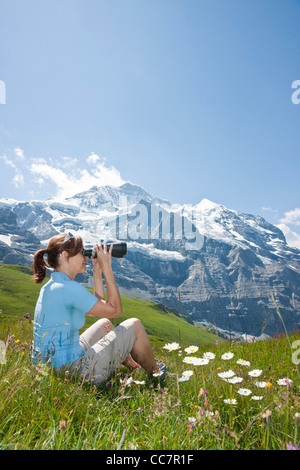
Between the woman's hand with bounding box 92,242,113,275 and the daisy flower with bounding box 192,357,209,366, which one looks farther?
the woman's hand with bounding box 92,242,113,275

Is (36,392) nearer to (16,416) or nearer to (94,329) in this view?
(16,416)

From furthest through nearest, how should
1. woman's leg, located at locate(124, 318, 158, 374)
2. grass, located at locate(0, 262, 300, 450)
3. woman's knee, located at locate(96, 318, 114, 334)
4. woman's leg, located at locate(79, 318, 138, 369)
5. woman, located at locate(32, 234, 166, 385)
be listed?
woman's knee, located at locate(96, 318, 114, 334), woman's leg, located at locate(79, 318, 138, 369), woman's leg, located at locate(124, 318, 158, 374), woman, located at locate(32, 234, 166, 385), grass, located at locate(0, 262, 300, 450)

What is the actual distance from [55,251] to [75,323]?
1.15 meters

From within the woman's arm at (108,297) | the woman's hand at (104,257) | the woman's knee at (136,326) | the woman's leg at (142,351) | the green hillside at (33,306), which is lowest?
the green hillside at (33,306)

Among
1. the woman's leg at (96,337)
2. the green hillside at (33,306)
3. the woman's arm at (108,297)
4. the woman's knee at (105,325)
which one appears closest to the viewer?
the woman's arm at (108,297)

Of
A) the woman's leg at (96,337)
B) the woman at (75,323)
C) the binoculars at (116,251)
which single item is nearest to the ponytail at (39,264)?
the woman at (75,323)

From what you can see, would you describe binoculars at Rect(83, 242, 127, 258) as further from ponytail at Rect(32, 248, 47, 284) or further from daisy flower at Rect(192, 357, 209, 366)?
daisy flower at Rect(192, 357, 209, 366)

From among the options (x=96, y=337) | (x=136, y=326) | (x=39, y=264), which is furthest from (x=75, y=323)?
(x=39, y=264)

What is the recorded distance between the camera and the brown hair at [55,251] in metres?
4.66

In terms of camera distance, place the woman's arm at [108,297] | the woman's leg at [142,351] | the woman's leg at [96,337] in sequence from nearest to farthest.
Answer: the woman's arm at [108,297]
the woman's leg at [142,351]
the woman's leg at [96,337]

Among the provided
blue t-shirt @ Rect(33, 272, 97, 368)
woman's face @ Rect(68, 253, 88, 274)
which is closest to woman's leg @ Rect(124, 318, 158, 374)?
blue t-shirt @ Rect(33, 272, 97, 368)

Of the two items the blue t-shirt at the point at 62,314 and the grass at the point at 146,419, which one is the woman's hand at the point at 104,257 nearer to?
the blue t-shirt at the point at 62,314

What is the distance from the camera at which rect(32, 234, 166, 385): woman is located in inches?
156
